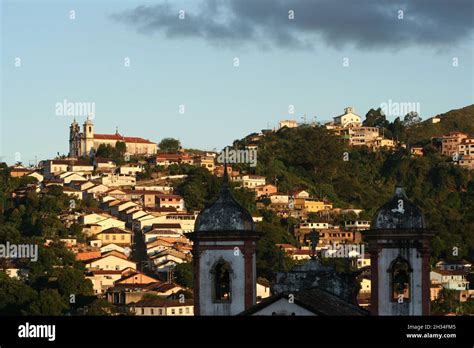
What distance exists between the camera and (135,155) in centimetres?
15875

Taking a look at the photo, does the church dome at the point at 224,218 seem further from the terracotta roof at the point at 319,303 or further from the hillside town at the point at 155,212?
the hillside town at the point at 155,212

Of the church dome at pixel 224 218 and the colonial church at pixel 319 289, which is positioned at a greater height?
the church dome at pixel 224 218

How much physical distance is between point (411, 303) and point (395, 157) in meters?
130

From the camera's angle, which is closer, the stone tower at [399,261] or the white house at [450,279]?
the stone tower at [399,261]

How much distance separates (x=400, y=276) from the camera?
30.1 metres

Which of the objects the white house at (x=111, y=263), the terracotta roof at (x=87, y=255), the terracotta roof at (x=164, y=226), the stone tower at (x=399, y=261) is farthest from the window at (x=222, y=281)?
the terracotta roof at (x=164, y=226)

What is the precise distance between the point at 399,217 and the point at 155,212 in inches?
4024

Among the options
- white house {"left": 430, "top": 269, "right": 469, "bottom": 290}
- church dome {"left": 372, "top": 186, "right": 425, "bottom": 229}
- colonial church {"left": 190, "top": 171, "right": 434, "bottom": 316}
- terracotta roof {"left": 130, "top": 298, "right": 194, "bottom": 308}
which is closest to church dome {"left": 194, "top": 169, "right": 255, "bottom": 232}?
colonial church {"left": 190, "top": 171, "right": 434, "bottom": 316}

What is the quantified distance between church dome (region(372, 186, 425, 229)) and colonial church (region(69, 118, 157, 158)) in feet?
438

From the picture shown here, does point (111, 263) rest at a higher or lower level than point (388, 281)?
lower

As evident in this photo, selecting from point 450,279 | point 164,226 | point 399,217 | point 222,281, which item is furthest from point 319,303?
point 164,226

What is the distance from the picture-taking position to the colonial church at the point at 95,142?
16450cm

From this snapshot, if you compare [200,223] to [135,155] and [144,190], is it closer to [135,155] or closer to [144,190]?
[144,190]

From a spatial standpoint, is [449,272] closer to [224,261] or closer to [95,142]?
[95,142]
